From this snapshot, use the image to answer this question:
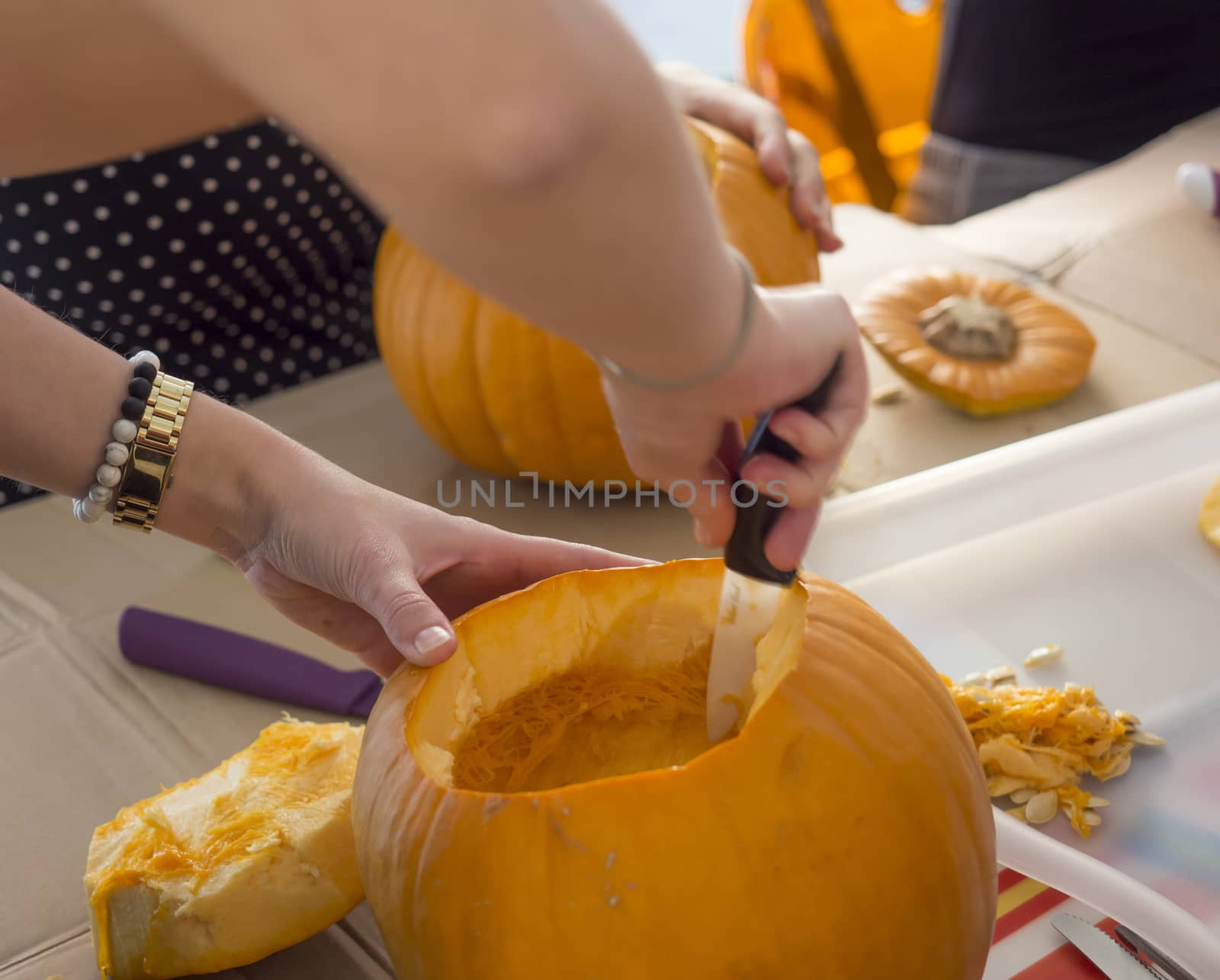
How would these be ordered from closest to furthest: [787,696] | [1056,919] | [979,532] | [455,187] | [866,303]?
[455,187] < [787,696] < [1056,919] < [979,532] < [866,303]

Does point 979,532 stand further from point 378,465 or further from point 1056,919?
point 378,465

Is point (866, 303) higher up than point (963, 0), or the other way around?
point (963, 0)

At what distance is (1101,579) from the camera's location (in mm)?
987

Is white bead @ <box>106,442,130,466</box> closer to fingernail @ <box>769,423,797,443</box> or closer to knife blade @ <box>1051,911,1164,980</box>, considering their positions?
fingernail @ <box>769,423,797,443</box>

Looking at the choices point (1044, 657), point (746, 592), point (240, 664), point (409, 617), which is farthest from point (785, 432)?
point (240, 664)

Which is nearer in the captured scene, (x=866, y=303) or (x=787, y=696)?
(x=787, y=696)

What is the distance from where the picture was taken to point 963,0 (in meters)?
2.07

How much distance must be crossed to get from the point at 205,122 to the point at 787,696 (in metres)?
0.99

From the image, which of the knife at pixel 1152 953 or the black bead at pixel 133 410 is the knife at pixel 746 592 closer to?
the knife at pixel 1152 953

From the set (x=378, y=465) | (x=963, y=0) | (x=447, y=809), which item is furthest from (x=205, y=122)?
(x=963, y=0)

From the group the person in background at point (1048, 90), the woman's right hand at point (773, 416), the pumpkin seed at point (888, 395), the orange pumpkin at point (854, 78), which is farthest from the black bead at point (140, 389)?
the person in background at point (1048, 90)

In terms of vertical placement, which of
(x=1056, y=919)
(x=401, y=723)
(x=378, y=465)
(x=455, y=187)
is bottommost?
(x=378, y=465)

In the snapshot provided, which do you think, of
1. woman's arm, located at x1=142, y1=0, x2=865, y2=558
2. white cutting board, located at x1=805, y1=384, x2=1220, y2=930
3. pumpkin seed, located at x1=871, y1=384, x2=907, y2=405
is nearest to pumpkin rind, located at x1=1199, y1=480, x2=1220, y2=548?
white cutting board, located at x1=805, y1=384, x2=1220, y2=930

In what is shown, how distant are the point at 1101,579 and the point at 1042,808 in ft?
1.01
